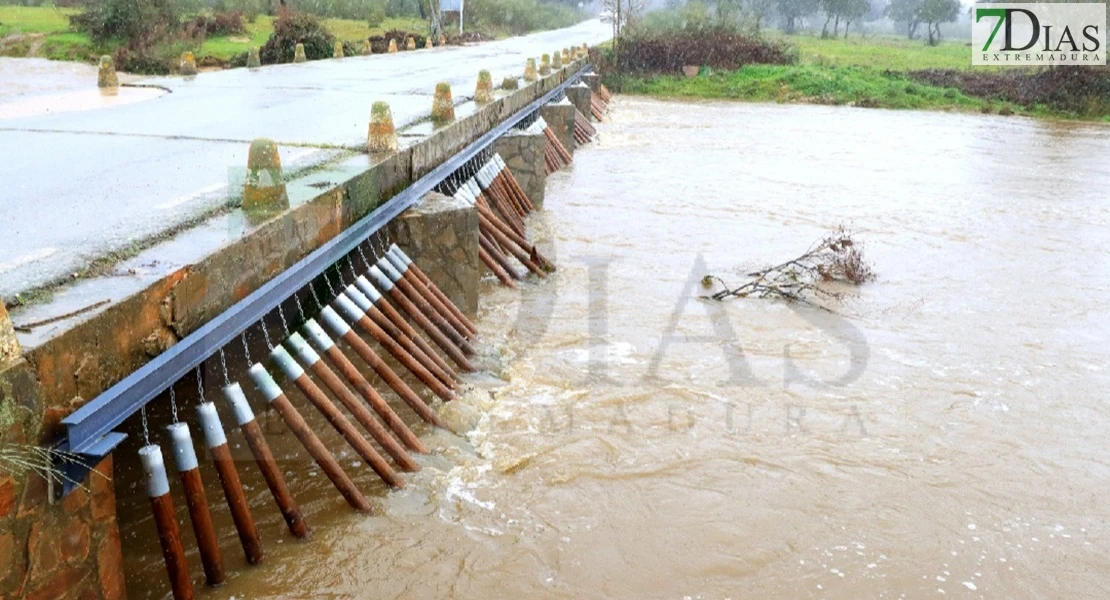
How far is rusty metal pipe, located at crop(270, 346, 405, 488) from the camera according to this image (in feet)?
16.6

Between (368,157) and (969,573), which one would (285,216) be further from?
(969,573)

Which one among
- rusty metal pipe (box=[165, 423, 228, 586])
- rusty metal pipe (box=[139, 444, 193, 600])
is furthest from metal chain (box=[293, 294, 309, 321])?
rusty metal pipe (box=[139, 444, 193, 600])

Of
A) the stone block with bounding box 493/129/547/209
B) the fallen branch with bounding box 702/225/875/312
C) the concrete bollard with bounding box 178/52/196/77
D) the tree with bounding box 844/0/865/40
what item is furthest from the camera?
the tree with bounding box 844/0/865/40

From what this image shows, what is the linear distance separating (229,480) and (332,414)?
852mm

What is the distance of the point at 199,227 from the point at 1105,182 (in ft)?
52.4

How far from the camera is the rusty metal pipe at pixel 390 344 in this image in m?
6.07

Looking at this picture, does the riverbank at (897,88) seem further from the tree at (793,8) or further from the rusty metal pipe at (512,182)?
the tree at (793,8)

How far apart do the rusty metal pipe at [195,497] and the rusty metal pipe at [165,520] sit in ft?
0.46

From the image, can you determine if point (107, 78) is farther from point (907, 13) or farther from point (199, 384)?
point (907, 13)

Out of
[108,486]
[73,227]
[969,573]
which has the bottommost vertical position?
[969,573]

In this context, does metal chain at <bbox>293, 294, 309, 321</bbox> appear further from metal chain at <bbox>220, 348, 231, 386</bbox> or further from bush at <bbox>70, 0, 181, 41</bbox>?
bush at <bbox>70, 0, 181, 41</bbox>

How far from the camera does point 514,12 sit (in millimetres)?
56625

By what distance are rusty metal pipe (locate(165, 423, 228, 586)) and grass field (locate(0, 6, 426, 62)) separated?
2284 centimetres

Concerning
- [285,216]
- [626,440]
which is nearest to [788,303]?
[626,440]
